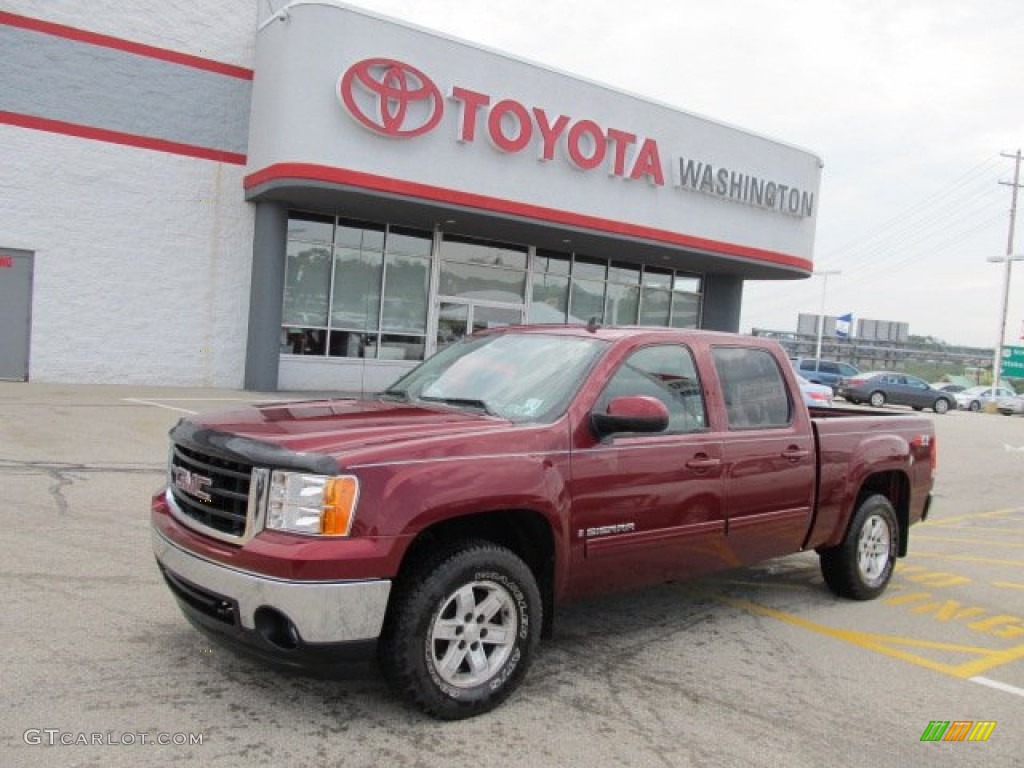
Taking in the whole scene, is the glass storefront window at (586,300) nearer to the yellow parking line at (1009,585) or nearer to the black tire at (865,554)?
the yellow parking line at (1009,585)

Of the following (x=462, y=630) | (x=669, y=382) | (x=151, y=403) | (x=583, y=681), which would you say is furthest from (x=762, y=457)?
(x=151, y=403)

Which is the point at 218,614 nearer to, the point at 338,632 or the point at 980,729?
the point at 338,632

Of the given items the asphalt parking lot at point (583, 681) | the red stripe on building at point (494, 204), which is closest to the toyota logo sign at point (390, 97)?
the red stripe on building at point (494, 204)

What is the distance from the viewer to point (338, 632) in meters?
3.36

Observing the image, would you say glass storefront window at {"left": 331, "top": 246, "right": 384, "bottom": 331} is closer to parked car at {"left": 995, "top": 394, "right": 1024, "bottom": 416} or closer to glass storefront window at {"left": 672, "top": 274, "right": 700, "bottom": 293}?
glass storefront window at {"left": 672, "top": 274, "right": 700, "bottom": 293}

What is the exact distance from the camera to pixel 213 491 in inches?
146

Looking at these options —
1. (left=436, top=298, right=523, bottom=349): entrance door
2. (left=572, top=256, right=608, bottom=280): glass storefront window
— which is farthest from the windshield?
(left=572, top=256, right=608, bottom=280): glass storefront window

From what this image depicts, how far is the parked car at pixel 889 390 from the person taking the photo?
115 ft

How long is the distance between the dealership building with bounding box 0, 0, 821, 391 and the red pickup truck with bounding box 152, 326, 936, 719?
467 inches

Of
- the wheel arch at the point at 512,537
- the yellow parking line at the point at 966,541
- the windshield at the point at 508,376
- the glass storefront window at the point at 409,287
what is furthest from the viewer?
the glass storefront window at the point at 409,287

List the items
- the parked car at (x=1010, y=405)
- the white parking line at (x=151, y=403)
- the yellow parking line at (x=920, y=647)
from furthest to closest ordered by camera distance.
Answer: the parked car at (x=1010, y=405) → the white parking line at (x=151, y=403) → the yellow parking line at (x=920, y=647)

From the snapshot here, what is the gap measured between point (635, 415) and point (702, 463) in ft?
2.84

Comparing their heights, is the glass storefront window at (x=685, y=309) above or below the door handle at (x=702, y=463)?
above

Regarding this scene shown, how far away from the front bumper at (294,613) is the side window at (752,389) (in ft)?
8.38
